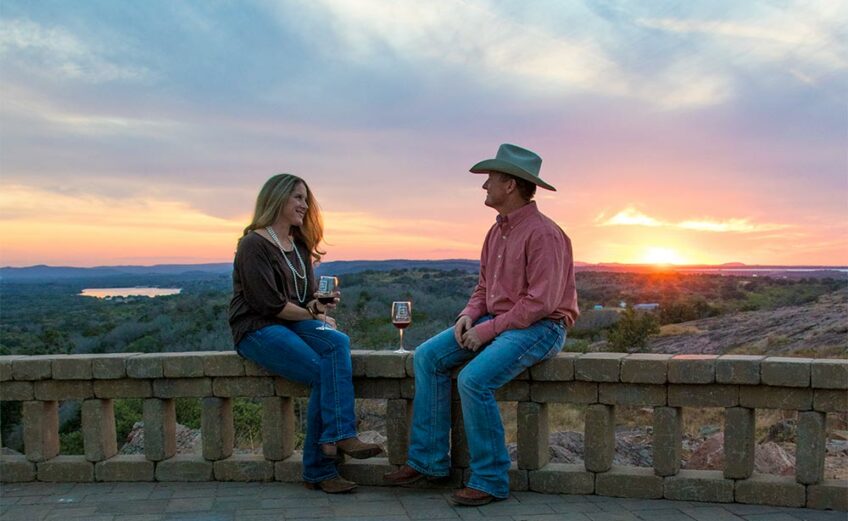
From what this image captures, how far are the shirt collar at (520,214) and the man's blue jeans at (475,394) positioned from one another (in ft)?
2.14

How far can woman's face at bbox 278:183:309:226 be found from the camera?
16.3 feet

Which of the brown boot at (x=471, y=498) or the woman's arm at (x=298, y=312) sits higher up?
the woman's arm at (x=298, y=312)

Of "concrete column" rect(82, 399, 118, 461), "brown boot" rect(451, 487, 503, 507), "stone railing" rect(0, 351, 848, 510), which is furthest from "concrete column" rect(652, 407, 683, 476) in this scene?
"concrete column" rect(82, 399, 118, 461)

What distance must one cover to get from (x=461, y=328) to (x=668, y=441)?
4.79ft

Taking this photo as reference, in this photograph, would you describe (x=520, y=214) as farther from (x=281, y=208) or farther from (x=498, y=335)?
(x=281, y=208)

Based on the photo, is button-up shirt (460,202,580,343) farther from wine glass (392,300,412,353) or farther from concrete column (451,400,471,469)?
concrete column (451,400,471,469)

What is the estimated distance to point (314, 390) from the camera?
15.8 feet

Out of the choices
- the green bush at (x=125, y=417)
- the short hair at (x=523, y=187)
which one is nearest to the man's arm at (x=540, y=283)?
the short hair at (x=523, y=187)

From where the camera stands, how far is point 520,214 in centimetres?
472

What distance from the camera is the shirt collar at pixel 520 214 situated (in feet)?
15.5

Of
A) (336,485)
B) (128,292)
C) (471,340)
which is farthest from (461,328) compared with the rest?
(128,292)

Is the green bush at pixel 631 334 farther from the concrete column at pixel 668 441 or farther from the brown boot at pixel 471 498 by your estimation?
the brown boot at pixel 471 498

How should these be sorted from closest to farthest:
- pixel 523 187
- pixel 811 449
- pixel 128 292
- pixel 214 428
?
1. pixel 811 449
2. pixel 523 187
3. pixel 214 428
4. pixel 128 292

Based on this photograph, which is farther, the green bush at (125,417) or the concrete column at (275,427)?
the green bush at (125,417)
